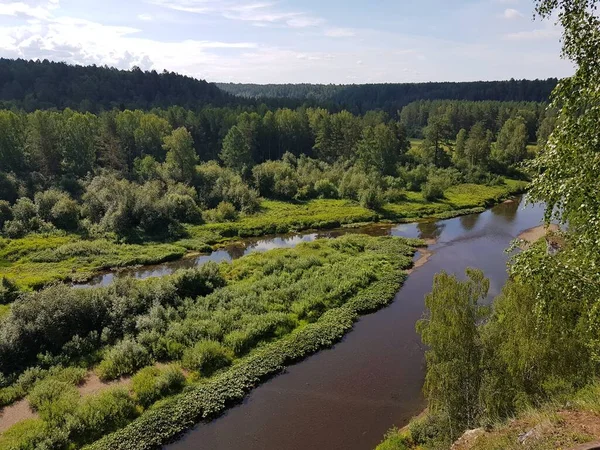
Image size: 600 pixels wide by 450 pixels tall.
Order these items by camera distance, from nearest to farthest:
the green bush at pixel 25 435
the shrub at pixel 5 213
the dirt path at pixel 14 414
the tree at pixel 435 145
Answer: the green bush at pixel 25 435
the dirt path at pixel 14 414
the shrub at pixel 5 213
the tree at pixel 435 145

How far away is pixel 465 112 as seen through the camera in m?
132

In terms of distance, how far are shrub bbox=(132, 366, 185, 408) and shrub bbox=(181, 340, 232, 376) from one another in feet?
3.71

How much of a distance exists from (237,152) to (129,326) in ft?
178

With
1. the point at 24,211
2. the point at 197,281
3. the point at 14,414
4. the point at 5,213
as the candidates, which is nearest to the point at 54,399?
the point at 14,414

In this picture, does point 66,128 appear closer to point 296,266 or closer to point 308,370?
point 296,266

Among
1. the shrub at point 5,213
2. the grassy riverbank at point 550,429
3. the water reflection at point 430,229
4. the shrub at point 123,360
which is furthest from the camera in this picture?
the water reflection at point 430,229

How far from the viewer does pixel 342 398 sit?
23953 millimetres

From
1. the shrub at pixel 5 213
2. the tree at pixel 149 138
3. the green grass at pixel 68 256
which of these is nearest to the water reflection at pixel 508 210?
the green grass at pixel 68 256

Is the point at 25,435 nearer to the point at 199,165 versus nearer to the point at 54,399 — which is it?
the point at 54,399

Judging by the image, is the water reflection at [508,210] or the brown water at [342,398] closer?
the brown water at [342,398]

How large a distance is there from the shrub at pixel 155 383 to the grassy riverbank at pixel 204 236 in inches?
801

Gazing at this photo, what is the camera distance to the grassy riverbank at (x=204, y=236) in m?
43.3

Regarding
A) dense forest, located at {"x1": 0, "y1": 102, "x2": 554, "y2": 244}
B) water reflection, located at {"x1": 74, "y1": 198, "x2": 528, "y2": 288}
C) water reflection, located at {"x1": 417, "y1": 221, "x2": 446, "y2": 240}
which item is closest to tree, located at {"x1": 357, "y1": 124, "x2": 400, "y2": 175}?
dense forest, located at {"x1": 0, "y1": 102, "x2": 554, "y2": 244}

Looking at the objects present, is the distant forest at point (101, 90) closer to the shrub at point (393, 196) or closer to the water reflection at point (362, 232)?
the shrub at point (393, 196)
